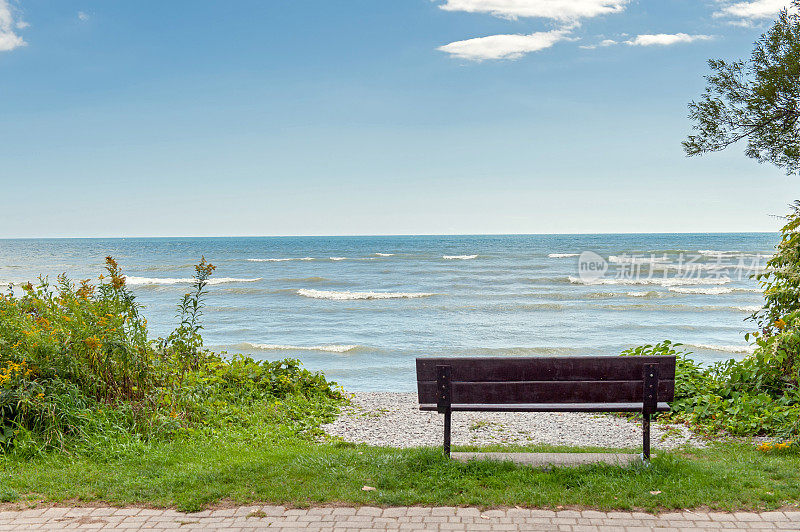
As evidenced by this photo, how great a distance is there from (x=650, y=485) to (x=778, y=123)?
4277 mm

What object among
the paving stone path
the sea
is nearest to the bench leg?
the paving stone path

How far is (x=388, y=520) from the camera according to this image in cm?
371

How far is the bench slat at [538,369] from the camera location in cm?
469

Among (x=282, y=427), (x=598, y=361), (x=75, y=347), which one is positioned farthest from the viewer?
(x=282, y=427)

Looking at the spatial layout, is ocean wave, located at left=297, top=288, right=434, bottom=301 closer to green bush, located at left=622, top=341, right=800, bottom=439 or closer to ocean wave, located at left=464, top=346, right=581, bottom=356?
ocean wave, located at left=464, top=346, right=581, bottom=356

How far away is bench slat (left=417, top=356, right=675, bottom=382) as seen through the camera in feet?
15.4

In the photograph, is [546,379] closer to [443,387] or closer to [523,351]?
[443,387]

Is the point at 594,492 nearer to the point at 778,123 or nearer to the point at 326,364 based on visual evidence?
the point at 778,123

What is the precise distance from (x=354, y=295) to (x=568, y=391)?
23097 mm

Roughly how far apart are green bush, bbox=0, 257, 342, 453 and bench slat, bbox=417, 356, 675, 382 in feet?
7.71

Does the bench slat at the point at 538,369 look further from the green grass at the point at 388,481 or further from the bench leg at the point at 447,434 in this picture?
the green grass at the point at 388,481

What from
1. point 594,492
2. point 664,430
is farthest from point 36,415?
point 664,430

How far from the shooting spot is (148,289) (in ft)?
106

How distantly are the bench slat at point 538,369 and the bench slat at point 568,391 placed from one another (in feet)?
0.29
